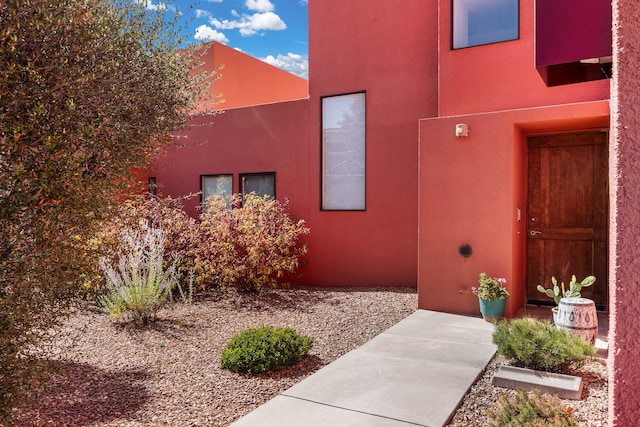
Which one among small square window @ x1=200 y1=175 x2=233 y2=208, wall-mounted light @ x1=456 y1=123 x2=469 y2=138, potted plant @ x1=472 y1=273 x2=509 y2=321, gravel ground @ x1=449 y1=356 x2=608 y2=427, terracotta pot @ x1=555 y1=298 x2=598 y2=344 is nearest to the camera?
gravel ground @ x1=449 y1=356 x2=608 y2=427

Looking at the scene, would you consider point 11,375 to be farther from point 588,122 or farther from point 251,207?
point 588,122

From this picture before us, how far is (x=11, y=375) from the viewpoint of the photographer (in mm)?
2766

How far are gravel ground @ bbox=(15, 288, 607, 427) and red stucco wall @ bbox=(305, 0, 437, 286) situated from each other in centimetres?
156

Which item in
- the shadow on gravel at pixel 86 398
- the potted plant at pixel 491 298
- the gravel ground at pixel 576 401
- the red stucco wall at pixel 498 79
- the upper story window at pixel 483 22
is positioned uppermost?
the upper story window at pixel 483 22

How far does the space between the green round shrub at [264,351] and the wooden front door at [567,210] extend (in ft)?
13.4

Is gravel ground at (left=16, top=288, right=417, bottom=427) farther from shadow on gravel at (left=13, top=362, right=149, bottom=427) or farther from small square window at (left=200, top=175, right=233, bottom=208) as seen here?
small square window at (left=200, top=175, right=233, bottom=208)

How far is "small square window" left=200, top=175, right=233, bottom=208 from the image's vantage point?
1064cm

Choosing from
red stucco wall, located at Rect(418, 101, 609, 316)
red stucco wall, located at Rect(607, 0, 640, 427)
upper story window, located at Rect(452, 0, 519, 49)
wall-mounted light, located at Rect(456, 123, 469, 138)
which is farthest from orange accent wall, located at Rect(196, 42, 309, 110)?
red stucco wall, located at Rect(607, 0, 640, 427)

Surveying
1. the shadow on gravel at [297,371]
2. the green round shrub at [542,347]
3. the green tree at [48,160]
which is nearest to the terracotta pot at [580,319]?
the green round shrub at [542,347]

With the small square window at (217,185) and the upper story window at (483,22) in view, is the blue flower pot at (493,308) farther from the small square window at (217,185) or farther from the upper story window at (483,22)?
the small square window at (217,185)

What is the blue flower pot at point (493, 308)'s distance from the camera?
19.6 feet

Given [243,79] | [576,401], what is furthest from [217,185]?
[576,401]

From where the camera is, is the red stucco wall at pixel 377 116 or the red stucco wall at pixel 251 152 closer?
the red stucco wall at pixel 377 116

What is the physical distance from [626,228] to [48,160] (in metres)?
2.87
